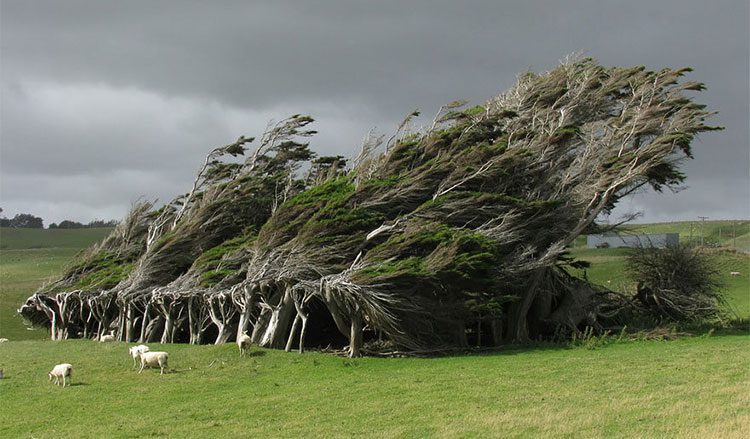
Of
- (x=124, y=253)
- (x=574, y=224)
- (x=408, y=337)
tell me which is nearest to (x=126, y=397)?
(x=408, y=337)

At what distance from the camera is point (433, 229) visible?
89.7 feet

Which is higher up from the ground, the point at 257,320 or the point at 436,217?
the point at 436,217

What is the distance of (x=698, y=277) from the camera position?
36438 millimetres

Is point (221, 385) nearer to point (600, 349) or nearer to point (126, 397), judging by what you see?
point (126, 397)

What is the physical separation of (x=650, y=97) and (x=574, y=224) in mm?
8831

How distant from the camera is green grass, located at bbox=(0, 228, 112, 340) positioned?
4759 cm

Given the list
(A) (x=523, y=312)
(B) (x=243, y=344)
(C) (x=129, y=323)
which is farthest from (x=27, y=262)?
(A) (x=523, y=312)

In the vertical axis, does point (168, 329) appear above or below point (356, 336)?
below

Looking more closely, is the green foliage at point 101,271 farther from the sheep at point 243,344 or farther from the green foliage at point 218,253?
the sheep at point 243,344

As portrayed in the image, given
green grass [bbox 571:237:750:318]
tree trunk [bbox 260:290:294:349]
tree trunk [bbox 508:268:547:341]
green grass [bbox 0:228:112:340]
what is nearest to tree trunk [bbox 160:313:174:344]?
tree trunk [bbox 260:290:294:349]

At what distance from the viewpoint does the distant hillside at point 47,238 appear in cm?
11681

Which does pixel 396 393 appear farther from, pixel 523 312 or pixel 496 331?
pixel 523 312

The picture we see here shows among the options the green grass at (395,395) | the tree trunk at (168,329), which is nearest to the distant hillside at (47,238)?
the tree trunk at (168,329)

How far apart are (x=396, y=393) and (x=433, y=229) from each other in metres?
9.76
